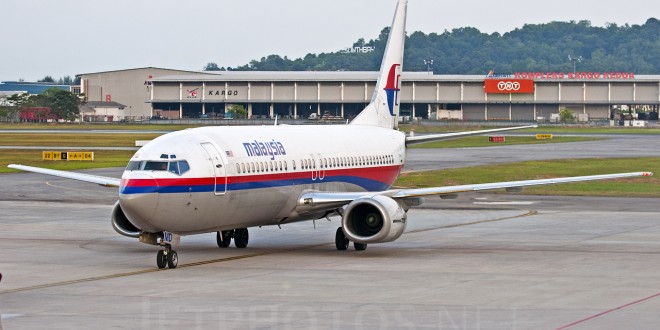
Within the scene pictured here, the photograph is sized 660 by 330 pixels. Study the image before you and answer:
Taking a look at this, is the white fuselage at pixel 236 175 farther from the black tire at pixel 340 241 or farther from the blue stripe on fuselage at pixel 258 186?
the black tire at pixel 340 241

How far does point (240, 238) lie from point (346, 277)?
8.16 metres

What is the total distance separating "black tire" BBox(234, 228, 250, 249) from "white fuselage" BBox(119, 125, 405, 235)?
4.77ft

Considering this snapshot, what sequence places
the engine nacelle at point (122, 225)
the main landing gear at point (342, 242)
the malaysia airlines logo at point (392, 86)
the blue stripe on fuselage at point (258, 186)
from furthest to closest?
the malaysia airlines logo at point (392, 86) < the main landing gear at point (342, 242) < the engine nacelle at point (122, 225) < the blue stripe on fuselage at point (258, 186)

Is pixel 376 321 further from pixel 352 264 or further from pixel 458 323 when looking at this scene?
pixel 352 264

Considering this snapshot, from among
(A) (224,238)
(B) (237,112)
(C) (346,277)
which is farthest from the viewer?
(B) (237,112)

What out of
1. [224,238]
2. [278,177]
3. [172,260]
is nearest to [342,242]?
[278,177]

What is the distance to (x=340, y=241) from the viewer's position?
36.2 metres

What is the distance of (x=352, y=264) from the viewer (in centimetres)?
3234

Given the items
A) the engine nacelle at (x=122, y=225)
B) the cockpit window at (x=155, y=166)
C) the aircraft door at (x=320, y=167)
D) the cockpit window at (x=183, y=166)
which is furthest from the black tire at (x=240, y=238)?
the cockpit window at (x=155, y=166)

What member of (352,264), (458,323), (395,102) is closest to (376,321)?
(458,323)

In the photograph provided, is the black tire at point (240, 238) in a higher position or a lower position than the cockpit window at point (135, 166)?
lower

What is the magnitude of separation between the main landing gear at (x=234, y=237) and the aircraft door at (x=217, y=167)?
444 centimetres

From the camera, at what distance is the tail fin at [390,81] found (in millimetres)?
45312

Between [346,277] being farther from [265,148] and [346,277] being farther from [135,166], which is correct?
[265,148]
